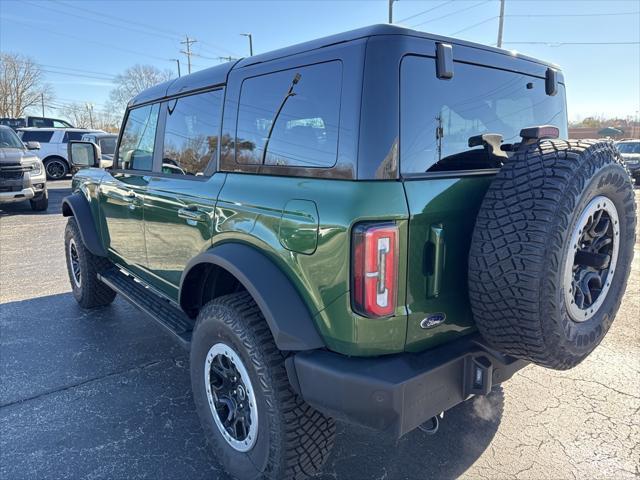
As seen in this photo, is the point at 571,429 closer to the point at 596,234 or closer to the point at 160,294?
the point at 596,234

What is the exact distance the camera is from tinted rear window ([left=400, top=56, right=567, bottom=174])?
1.82 m

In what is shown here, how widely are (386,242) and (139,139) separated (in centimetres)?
275

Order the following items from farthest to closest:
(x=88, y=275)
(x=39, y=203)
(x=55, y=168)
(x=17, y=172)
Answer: (x=55, y=168) → (x=39, y=203) → (x=17, y=172) → (x=88, y=275)

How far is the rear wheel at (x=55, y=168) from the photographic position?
17.6 meters

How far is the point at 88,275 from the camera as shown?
442 centimetres

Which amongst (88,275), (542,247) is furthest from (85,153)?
(542,247)

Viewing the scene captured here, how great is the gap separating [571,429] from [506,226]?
168cm

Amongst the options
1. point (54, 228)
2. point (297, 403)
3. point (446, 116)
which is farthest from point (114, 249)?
point (54, 228)

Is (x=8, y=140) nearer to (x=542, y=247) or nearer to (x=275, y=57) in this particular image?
(x=275, y=57)

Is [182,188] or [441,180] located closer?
[441,180]

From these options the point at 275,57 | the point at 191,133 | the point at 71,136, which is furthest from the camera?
the point at 71,136

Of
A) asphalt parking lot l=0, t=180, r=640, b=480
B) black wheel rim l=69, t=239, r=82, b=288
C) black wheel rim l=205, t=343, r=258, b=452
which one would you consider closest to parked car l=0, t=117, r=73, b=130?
black wheel rim l=69, t=239, r=82, b=288

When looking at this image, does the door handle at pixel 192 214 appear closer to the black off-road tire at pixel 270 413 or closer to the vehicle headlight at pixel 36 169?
the black off-road tire at pixel 270 413

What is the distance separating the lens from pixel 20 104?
5672 centimetres
